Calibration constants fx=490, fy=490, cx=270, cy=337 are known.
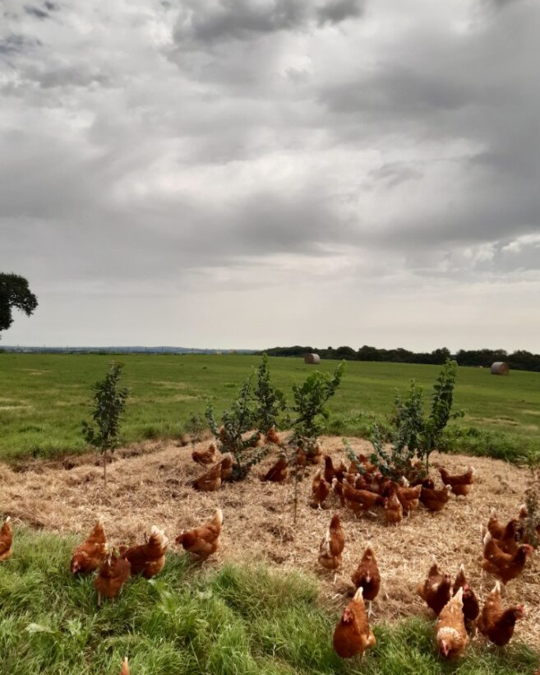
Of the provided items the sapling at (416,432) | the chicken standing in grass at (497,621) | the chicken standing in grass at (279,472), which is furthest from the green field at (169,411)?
the chicken standing in grass at (497,621)

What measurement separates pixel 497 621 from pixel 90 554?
367 cm

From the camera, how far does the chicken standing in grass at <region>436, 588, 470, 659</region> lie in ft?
12.2

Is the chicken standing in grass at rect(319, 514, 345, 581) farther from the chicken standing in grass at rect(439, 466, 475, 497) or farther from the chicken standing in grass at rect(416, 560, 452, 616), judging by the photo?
the chicken standing in grass at rect(439, 466, 475, 497)

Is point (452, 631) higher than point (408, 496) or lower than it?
lower

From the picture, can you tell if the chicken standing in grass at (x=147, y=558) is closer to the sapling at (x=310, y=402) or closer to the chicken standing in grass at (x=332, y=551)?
the chicken standing in grass at (x=332, y=551)

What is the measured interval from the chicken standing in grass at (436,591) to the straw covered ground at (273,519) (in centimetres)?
20

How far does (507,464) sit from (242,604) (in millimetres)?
7753

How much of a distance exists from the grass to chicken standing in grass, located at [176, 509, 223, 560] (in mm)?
374

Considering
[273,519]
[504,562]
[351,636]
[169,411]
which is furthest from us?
[169,411]

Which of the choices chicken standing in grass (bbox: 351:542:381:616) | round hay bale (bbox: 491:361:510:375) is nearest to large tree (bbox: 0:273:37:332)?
round hay bale (bbox: 491:361:510:375)

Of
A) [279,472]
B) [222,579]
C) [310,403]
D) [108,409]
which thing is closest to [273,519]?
[279,472]

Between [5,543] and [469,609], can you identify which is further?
[5,543]

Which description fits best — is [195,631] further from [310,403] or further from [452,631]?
[310,403]

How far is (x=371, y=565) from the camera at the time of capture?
15.0 feet
